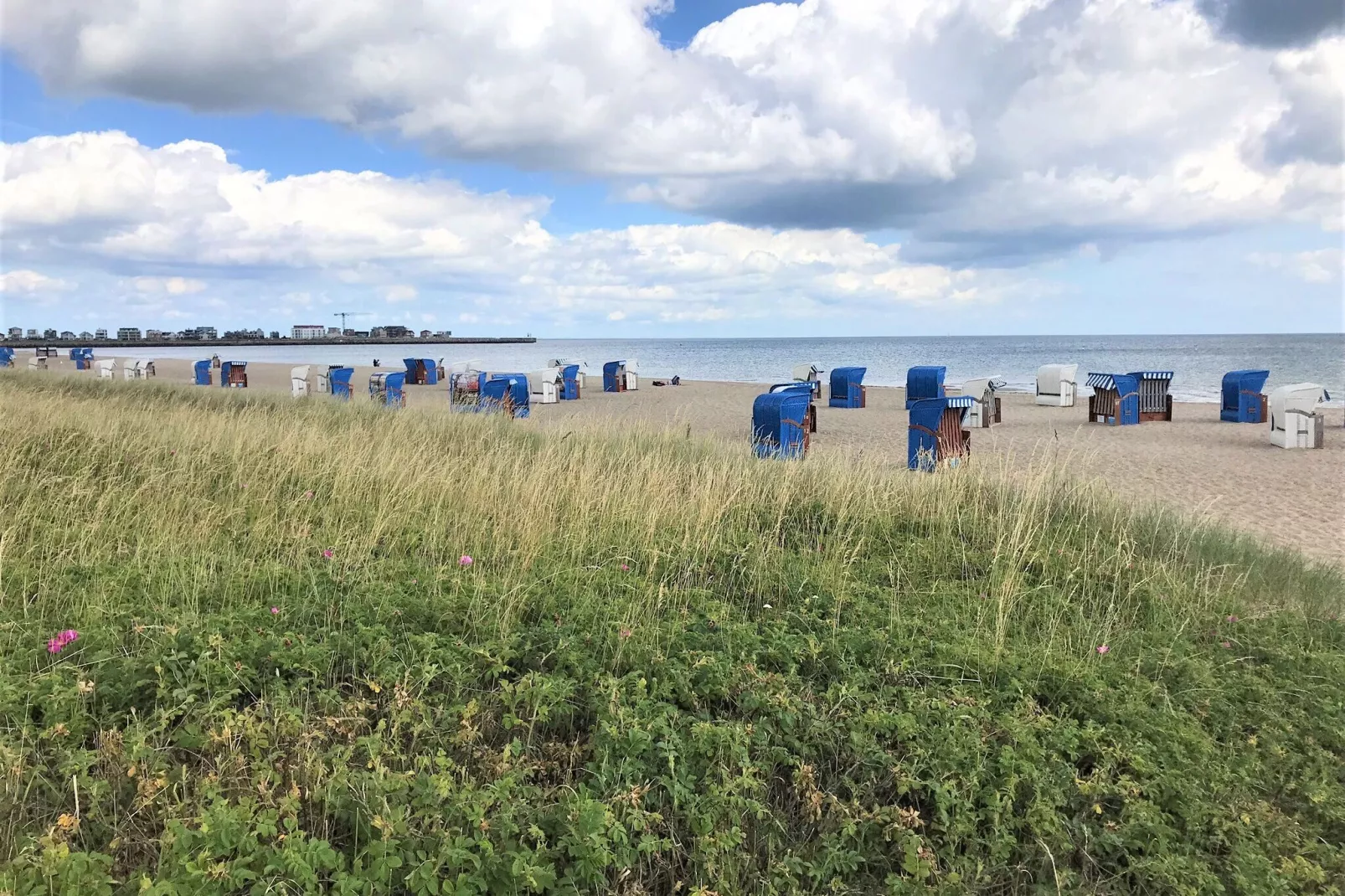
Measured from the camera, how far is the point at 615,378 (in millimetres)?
29922

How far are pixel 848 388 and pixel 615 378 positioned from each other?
9954mm

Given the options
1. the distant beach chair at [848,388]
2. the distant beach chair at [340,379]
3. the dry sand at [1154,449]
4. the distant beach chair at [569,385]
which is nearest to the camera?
the dry sand at [1154,449]

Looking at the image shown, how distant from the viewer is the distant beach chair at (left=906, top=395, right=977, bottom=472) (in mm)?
11141

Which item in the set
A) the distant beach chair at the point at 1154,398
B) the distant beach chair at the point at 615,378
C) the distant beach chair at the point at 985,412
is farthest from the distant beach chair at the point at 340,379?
the distant beach chair at the point at 1154,398

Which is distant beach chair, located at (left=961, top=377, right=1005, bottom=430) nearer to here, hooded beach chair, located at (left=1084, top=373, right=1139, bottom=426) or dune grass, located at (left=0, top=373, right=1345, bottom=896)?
hooded beach chair, located at (left=1084, top=373, right=1139, bottom=426)

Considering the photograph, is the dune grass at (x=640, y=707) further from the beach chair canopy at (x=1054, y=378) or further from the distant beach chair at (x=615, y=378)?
the distant beach chair at (x=615, y=378)

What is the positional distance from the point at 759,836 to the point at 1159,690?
1879 mm

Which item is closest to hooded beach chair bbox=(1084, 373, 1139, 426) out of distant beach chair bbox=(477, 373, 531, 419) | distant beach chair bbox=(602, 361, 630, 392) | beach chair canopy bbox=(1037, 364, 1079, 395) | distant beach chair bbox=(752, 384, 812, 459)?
beach chair canopy bbox=(1037, 364, 1079, 395)

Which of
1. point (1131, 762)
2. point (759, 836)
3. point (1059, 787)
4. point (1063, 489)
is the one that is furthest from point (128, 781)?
point (1063, 489)

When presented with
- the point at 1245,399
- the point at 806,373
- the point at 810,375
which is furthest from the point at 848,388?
the point at 1245,399

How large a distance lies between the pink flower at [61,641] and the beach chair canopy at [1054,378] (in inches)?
918

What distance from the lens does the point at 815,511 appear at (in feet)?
19.3

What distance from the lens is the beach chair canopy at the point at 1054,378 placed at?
22.5m

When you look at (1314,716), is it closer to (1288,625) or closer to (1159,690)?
(1159,690)
